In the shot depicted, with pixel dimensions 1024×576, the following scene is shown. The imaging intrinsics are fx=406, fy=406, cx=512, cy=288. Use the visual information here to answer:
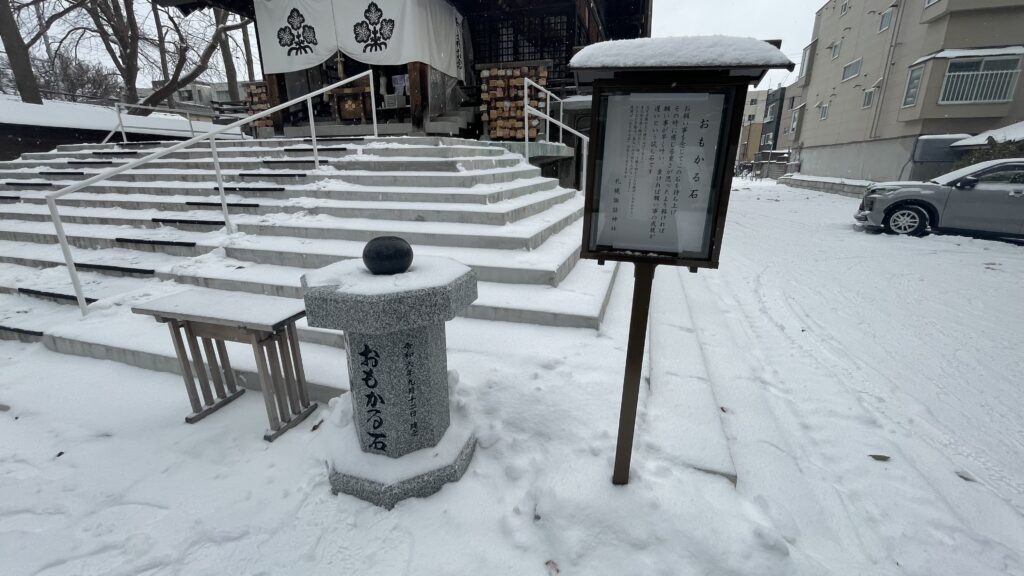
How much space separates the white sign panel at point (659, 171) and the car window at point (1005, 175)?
10.1 m

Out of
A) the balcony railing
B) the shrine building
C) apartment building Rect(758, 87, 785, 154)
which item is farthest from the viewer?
apartment building Rect(758, 87, 785, 154)

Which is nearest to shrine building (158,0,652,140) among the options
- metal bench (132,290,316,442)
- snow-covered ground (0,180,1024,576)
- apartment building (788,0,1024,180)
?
snow-covered ground (0,180,1024,576)

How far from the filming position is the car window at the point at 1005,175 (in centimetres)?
730

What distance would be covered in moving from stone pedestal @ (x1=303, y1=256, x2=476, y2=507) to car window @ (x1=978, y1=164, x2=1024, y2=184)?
35.3 feet

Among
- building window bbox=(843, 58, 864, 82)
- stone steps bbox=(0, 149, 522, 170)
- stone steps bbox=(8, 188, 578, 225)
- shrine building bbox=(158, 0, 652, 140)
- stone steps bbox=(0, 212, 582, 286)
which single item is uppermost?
building window bbox=(843, 58, 864, 82)

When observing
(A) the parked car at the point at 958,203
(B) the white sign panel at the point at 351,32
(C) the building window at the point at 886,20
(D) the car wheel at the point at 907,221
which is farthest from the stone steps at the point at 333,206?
(C) the building window at the point at 886,20

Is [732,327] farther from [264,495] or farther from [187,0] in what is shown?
[187,0]

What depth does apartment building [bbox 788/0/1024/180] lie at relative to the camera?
13.7 m

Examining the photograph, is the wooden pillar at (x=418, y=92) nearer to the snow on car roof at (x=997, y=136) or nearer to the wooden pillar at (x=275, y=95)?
the wooden pillar at (x=275, y=95)

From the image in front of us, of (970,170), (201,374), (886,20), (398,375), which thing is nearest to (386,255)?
(398,375)

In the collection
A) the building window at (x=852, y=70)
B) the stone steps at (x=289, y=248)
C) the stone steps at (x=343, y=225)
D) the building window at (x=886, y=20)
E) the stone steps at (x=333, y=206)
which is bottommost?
the stone steps at (x=289, y=248)

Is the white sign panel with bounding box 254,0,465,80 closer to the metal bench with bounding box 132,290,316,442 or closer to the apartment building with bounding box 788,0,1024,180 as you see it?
the metal bench with bounding box 132,290,316,442

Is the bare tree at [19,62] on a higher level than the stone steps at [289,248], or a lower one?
higher

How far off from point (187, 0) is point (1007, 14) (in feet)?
80.0
